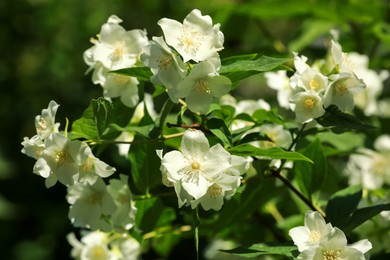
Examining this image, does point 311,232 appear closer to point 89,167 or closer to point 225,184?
point 225,184

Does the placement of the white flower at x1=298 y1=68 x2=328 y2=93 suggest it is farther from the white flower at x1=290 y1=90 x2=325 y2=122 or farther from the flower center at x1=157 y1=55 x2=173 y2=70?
the flower center at x1=157 y1=55 x2=173 y2=70

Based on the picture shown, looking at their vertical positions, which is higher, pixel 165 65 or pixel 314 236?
pixel 165 65

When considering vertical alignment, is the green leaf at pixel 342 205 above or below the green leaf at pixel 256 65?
below

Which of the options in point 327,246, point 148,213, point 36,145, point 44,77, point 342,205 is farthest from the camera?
point 44,77

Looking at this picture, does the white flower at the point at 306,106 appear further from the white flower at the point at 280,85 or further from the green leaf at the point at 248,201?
the white flower at the point at 280,85

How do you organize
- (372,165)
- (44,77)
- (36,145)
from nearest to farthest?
(36,145) < (372,165) < (44,77)

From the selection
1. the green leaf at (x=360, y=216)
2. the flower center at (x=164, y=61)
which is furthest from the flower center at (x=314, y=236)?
the flower center at (x=164, y=61)

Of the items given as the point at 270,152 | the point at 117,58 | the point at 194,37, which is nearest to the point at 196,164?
the point at 270,152
